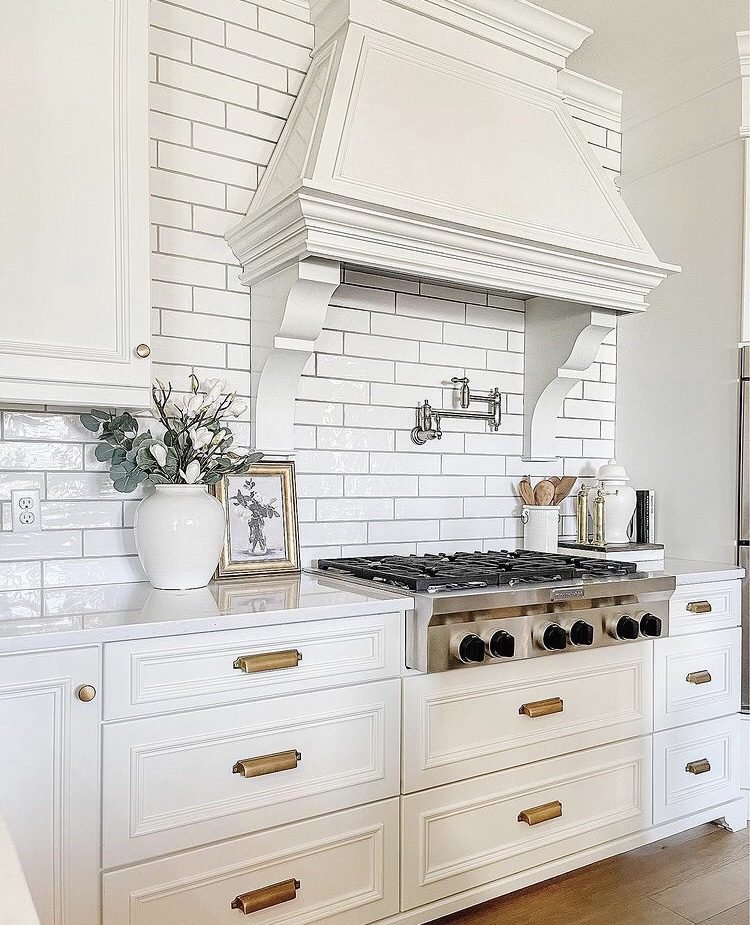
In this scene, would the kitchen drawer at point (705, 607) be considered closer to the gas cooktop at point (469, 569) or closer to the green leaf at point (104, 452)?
the gas cooktop at point (469, 569)

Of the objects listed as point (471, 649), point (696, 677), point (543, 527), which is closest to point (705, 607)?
point (696, 677)

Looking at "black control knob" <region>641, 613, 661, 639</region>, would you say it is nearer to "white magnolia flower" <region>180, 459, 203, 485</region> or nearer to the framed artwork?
the framed artwork

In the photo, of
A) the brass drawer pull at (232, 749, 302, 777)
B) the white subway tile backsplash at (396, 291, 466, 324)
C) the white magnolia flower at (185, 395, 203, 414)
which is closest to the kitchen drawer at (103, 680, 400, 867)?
the brass drawer pull at (232, 749, 302, 777)

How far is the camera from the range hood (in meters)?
2.26

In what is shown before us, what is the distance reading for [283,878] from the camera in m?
1.96

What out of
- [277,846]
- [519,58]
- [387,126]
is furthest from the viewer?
[519,58]

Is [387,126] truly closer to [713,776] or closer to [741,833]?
[713,776]

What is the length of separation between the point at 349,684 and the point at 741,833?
1.82 meters

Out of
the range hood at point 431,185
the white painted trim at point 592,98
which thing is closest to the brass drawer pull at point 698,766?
the range hood at point 431,185

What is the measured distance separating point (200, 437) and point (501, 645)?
3.36 ft

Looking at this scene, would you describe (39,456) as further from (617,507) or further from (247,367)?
(617,507)

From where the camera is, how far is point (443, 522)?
3043 millimetres

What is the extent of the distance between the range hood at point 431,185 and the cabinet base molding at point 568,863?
1427mm

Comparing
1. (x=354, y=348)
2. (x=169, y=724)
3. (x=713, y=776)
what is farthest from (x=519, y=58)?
(x=713, y=776)
